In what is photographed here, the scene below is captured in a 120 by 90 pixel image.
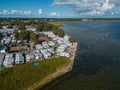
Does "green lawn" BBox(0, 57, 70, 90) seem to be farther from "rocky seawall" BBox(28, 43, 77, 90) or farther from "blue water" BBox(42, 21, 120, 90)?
"blue water" BBox(42, 21, 120, 90)

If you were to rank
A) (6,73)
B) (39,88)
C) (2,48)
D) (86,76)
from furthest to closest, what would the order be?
(2,48) < (86,76) < (6,73) < (39,88)

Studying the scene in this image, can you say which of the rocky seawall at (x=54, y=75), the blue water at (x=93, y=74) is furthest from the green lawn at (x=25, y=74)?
the blue water at (x=93, y=74)

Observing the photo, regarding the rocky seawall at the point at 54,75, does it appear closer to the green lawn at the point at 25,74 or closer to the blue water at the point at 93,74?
the green lawn at the point at 25,74

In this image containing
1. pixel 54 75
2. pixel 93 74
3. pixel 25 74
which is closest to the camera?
→ pixel 25 74

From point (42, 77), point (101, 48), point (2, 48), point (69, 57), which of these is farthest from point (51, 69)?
point (101, 48)

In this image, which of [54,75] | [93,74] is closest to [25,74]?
[54,75]

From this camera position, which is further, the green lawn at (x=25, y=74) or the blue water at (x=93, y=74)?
the blue water at (x=93, y=74)

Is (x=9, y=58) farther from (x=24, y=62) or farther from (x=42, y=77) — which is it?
(x=42, y=77)

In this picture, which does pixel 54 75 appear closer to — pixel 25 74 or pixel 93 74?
pixel 25 74
